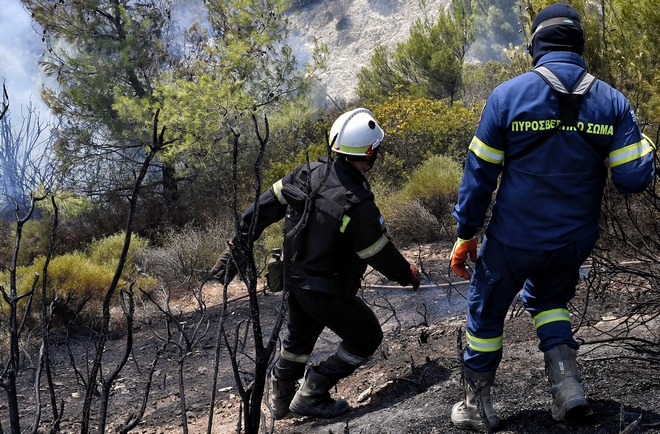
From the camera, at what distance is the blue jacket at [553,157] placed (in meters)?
2.51

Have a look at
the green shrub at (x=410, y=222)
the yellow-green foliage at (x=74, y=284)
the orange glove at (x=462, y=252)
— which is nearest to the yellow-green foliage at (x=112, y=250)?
the yellow-green foliage at (x=74, y=284)

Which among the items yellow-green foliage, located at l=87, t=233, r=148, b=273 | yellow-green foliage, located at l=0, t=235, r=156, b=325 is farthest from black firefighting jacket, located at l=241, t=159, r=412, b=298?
yellow-green foliage, located at l=87, t=233, r=148, b=273

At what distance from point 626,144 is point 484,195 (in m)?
0.58

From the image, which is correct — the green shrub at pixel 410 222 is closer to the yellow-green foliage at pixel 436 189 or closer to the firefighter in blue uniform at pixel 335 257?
the yellow-green foliage at pixel 436 189

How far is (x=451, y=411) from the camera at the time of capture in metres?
2.99

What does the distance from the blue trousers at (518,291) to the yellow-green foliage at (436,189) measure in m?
6.58

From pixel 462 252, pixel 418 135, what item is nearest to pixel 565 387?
pixel 462 252

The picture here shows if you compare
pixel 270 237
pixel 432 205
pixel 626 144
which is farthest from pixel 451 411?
pixel 270 237

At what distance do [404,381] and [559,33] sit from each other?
2.24 metres

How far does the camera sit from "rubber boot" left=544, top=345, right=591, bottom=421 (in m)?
2.50

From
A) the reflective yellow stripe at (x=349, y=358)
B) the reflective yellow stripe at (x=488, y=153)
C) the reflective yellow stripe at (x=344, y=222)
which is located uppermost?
the reflective yellow stripe at (x=488, y=153)

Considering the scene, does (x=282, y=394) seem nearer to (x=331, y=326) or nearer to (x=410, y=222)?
(x=331, y=326)

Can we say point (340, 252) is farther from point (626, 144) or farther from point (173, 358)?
point (173, 358)

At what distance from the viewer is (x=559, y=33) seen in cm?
262
